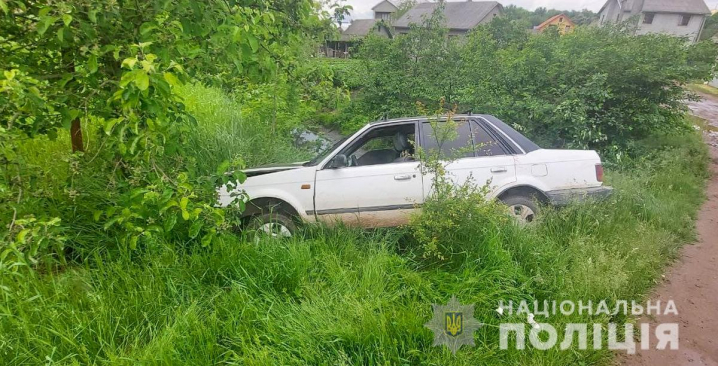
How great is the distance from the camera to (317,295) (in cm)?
277

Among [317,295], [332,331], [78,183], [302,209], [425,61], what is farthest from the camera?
[425,61]

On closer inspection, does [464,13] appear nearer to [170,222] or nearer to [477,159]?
[477,159]

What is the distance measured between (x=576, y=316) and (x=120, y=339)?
335cm

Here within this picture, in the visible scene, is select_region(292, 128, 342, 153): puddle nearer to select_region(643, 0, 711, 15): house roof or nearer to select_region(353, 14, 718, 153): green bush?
select_region(353, 14, 718, 153): green bush

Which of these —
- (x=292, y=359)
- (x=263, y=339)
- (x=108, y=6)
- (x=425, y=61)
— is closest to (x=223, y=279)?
(x=263, y=339)

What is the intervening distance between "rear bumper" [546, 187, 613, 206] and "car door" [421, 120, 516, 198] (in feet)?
1.71

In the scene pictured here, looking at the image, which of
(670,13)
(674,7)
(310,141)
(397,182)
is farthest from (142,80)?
(674,7)

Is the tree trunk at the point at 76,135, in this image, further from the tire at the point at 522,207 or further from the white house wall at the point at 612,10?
the white house wall at the point at 612,10

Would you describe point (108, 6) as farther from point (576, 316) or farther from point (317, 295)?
point (576, 316)

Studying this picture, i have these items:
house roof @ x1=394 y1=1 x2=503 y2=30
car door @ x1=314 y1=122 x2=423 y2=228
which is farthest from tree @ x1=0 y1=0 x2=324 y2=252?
house roof @ x1=394 y1=1 x2=503 y2=30

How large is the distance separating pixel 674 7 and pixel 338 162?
46.2 metres

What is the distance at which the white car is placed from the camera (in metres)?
3.95

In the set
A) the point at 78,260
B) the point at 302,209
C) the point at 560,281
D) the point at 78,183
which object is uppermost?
the point at 78,183

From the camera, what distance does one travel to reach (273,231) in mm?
3711
